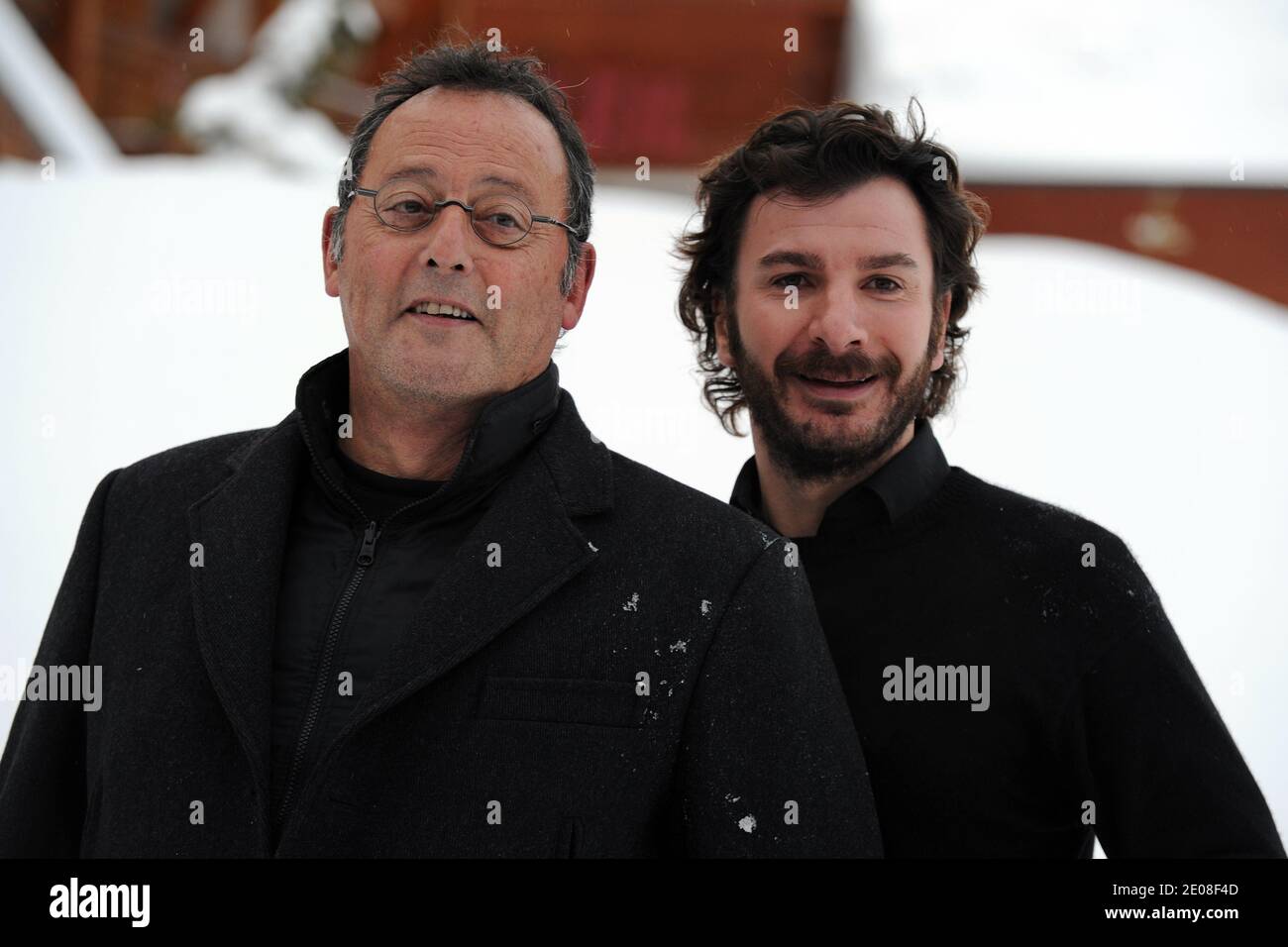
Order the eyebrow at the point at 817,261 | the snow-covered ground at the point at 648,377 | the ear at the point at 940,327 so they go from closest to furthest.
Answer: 1. the eyebrow at the point at 817,261
2. the ear at the point at 940,327
3. the snow-covered ground at the point at 648,377

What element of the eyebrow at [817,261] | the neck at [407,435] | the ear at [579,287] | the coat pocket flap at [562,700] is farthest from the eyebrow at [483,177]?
the coat pocket flap at [562,700]

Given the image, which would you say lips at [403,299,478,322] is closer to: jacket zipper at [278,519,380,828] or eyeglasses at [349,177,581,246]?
eyeglasses at [349,177,581,246]

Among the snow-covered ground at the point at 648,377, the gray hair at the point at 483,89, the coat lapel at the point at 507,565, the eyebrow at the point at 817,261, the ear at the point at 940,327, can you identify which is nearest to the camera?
the coat lapel at the point at 507,565

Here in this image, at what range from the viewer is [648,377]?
14.3 feet

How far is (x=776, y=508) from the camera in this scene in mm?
2113

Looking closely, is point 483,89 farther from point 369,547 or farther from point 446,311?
point 369,547

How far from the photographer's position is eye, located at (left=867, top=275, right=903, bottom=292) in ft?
6.77

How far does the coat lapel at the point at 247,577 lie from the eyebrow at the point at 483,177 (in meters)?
0.39

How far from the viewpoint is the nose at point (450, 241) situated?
69.3 inches

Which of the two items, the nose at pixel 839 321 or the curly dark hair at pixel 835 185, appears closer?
the nose at pixel 839 321

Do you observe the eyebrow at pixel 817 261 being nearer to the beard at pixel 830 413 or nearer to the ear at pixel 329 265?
the beard at pixel 830 413

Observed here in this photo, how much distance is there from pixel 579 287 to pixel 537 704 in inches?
26.3

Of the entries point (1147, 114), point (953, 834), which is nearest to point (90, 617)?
point (953, 834)
